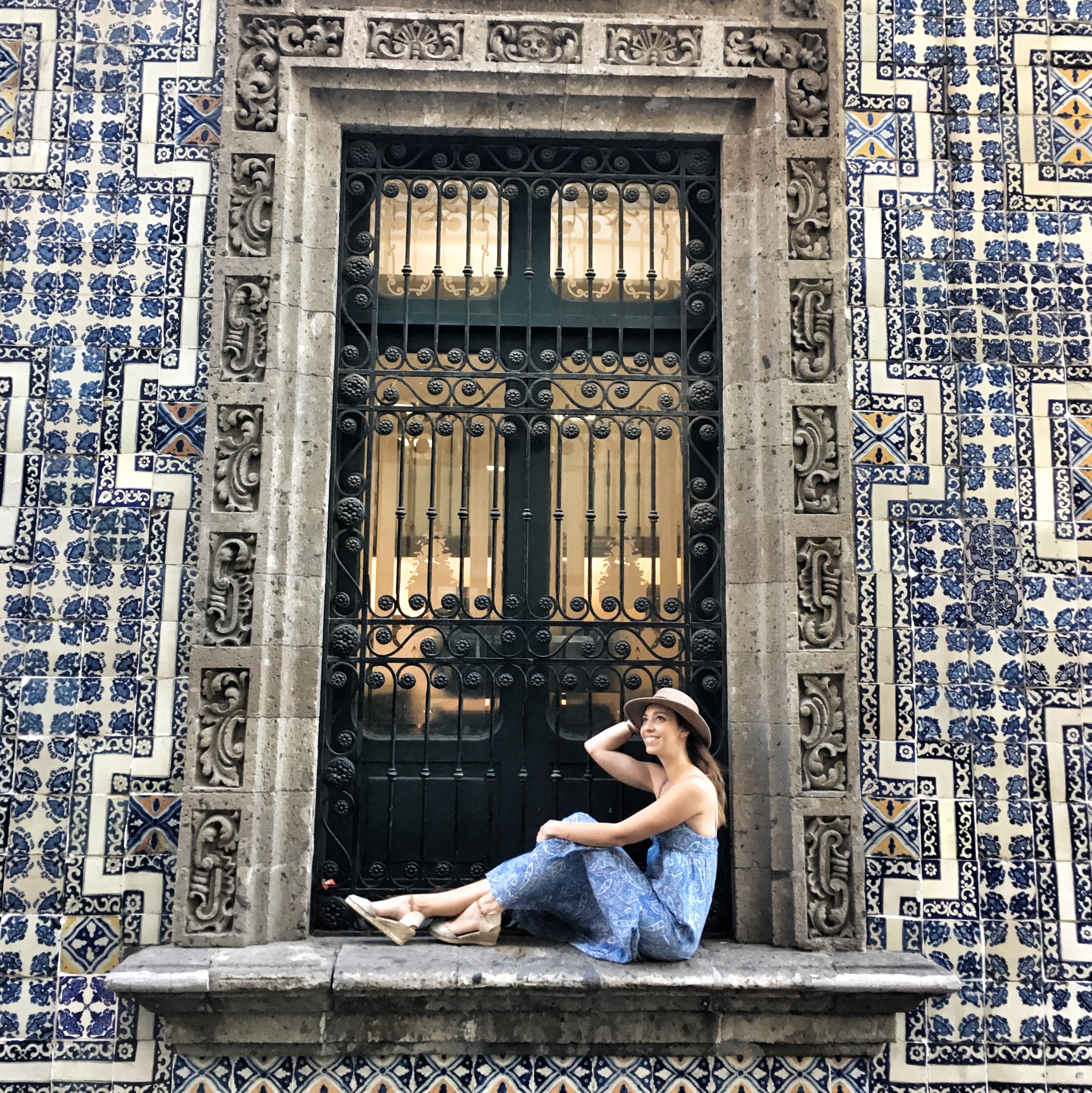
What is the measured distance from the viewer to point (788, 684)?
4273 millimetres

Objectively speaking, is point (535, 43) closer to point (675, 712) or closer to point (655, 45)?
point (655, 45)

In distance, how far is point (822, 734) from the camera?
425 centimetres

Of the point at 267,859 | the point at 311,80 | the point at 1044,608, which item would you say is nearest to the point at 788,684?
the point at 1044,608

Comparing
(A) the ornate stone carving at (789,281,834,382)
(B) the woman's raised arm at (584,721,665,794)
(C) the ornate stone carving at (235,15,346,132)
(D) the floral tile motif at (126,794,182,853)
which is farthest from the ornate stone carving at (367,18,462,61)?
(D) the floral tile motif at (126,794,182,853)

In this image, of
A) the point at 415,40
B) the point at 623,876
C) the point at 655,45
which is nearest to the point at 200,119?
the point at 415,40

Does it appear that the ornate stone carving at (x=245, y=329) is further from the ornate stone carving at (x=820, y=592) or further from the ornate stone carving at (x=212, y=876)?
the ornate stone carving at (x=820, y=592)

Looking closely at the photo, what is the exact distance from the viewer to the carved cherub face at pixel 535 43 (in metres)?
4.64

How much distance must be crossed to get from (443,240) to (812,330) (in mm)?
1705

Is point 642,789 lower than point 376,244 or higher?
lower

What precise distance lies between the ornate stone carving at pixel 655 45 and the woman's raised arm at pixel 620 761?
2890mm

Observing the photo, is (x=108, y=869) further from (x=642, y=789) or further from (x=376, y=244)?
(x=376, y=244)

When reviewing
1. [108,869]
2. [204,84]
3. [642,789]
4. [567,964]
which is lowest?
[567,964]

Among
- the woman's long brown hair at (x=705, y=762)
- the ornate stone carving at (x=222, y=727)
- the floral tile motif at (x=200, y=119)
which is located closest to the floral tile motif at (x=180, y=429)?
the ornate stone carving at (x=222, y=727)

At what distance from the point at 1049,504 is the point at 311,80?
370cm
